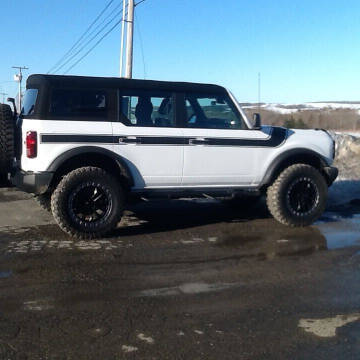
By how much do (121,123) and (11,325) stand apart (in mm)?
3337

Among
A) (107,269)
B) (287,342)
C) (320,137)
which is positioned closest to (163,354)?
(287,342)

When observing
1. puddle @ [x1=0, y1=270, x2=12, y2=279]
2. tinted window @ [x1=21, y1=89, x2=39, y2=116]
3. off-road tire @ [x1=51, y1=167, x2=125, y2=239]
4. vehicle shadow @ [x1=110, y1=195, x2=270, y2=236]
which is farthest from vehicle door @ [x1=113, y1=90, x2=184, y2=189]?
puddle @ [x1=0, y1=270, x2=12, y2=279]

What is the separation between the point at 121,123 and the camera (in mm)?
6637

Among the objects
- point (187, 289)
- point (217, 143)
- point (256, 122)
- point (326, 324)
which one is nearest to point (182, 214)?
point (217, 143)

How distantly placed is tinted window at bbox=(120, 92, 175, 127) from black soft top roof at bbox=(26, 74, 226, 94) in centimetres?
12

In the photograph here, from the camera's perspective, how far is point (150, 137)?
673cm

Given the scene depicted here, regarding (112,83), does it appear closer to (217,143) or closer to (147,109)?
(147,109)

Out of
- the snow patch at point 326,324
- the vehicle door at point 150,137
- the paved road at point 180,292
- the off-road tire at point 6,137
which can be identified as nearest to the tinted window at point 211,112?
the vehicle door at point 150,137

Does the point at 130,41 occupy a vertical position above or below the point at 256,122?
above

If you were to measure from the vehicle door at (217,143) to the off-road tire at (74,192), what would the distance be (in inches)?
40.0

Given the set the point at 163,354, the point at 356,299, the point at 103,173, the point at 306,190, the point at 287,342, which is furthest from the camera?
the point at 306,190

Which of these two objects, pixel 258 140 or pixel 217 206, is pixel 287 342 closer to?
pixel 258 140

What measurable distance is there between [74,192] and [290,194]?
3.18 m

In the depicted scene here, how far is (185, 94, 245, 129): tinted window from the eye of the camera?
23.4ft
